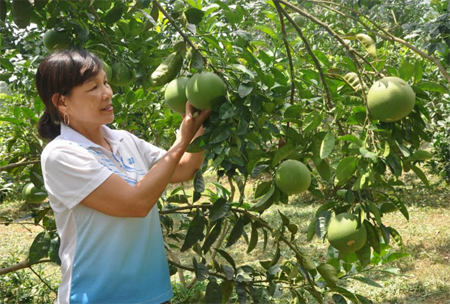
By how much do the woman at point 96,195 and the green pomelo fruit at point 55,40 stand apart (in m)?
0.41

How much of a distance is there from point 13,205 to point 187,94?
310 inches

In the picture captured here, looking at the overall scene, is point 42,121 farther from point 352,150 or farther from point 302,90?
point 352,150

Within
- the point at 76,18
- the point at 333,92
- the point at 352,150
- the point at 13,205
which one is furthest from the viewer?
the point at 13,205

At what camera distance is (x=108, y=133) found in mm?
1560

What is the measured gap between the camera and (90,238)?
1.33m

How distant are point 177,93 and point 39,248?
3.25ft

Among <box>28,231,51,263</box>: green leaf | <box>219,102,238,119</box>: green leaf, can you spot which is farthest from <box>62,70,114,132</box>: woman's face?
<box>28,231,51,263</box>: green leaf

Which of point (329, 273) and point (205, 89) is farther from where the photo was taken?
point (329, 273)

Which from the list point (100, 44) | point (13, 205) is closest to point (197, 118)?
point (100, 44)

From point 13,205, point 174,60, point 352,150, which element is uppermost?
point 174,60

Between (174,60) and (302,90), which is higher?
(174,60)

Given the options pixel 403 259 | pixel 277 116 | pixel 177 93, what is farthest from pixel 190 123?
pixel 403 259

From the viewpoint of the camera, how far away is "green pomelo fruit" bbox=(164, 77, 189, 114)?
139cm

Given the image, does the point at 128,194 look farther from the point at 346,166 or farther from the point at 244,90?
the point at 346,166
